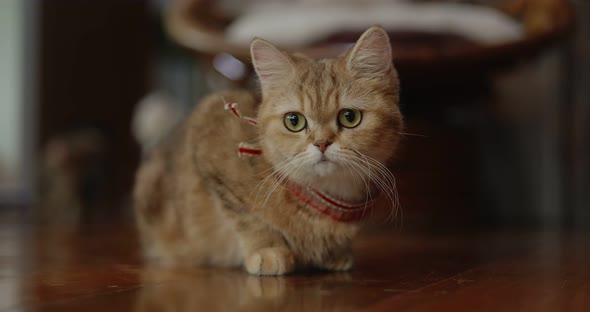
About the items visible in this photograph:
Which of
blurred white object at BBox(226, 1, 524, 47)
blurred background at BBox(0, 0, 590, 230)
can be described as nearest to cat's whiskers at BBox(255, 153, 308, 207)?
blurred background at BBox(0, 0, 590, 230)

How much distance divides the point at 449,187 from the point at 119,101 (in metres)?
2.75

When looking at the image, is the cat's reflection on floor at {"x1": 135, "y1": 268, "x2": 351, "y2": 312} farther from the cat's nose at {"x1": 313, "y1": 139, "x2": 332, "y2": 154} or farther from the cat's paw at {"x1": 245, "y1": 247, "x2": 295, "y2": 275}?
the cat's nose at {"x1": 313, "y1": 139, "x2": 332, "y2": 154}

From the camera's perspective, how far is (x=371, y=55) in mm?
1210

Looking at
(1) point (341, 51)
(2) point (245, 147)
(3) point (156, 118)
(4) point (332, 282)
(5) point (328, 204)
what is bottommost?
(4) point (332, 282)

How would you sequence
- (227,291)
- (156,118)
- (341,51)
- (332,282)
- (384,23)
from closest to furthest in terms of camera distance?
(227,291)
(332,282)
(341,51)
(384,23)
(156,118)

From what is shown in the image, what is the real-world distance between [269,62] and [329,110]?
0.60ft

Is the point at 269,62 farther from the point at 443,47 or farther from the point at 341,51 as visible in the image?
the point at 443,47

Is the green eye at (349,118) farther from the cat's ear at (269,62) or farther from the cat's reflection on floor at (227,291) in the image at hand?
the cat's reflection on floor at (227,291)

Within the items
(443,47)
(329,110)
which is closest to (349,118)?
(329,110)

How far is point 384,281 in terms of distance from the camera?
3.83ft

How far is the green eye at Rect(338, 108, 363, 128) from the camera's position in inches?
45.9

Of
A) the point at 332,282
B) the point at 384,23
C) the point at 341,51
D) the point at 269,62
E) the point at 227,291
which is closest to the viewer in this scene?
the point at 227,291

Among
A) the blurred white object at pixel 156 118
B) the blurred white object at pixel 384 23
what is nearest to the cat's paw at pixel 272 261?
the blurred white object at pixel 384 23

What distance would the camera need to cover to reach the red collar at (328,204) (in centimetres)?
123
